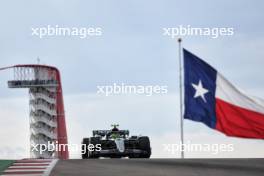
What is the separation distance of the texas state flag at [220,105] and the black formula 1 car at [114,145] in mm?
15138

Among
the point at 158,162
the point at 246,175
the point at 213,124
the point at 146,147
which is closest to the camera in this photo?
the point at 213,124

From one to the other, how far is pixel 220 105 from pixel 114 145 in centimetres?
1666

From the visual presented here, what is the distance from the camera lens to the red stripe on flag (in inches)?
656

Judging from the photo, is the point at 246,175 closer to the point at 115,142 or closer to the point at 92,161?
the point at 92,161

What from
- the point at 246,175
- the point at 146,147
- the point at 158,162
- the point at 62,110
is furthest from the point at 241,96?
the point at 62,110

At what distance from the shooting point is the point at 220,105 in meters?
17.0

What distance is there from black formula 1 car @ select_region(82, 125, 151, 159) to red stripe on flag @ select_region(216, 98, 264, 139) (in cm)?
1557

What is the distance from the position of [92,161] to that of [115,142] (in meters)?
10.7

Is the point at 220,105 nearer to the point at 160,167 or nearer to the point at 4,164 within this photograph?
the point at 160,167

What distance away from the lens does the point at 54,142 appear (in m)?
134

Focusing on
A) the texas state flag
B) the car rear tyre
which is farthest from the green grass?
the car rear tyre

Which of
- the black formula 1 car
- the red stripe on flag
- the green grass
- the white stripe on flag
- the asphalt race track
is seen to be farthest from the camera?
the black formula 1 car

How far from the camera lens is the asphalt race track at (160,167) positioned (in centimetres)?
1884

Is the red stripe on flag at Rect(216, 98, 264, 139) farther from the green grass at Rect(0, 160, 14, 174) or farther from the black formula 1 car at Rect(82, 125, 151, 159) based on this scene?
the black formula 1 car at Rect(82, 125, 151, 159)
